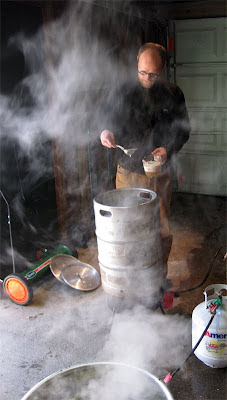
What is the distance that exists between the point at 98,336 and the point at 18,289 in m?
0.93

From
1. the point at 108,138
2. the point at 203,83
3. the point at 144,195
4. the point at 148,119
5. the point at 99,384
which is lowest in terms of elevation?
the point at 99,384

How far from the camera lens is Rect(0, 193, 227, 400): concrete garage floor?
2.88 meters

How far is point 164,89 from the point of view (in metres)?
3.81

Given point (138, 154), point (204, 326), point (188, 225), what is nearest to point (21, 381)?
point (204, 326)

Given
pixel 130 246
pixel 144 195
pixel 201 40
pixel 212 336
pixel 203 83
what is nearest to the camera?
pixel 212 336

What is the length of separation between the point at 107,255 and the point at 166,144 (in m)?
1.26

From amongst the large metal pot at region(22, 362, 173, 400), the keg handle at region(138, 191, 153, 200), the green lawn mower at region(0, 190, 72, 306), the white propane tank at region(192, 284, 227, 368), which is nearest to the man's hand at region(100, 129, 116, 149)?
the keg handle at region(138, 191, 153, 200)

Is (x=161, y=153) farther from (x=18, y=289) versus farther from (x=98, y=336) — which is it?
(x=18, y=289)

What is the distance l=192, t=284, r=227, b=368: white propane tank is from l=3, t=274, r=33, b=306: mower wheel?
156cm

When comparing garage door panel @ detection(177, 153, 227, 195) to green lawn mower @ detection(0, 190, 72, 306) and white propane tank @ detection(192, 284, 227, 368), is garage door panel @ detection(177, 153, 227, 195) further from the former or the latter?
white propane tank @ detection(192, 284, 227, 368)

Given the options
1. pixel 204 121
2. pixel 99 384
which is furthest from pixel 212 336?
pixel 204 121

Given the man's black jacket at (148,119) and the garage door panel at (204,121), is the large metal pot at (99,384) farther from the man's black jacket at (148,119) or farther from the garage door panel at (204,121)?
the garage door panel at (204,121)

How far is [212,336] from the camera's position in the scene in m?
2.82

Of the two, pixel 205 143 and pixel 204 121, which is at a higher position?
pixel 204 121
